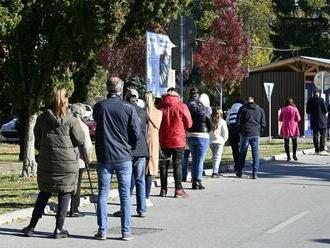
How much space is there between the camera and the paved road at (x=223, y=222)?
8.91 m

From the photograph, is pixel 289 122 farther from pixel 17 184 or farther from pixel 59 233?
pixel 59 233

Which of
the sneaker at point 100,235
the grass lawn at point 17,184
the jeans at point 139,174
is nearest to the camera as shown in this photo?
the sneaker at point 100,235

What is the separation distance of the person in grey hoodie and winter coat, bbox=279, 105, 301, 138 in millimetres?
12573

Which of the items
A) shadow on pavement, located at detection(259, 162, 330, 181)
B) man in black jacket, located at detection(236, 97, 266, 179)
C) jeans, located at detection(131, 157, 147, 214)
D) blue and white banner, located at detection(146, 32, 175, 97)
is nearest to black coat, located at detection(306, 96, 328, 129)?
shadow on pavement, located at detection(259, 162, 330, 181)

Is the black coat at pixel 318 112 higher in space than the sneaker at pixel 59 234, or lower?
higher

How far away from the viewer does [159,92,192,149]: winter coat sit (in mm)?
12633

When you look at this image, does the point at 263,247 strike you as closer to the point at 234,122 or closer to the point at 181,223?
the point at 181,223

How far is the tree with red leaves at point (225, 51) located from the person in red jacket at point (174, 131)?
35.2 metres

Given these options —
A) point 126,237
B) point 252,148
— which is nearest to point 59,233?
point 126,237

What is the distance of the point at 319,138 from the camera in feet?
78.5

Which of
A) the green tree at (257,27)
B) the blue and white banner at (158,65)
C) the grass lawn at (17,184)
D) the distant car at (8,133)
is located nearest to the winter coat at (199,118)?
the blue and white banner at (158,65)

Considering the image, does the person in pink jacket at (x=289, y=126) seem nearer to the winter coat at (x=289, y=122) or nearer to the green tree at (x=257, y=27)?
the winter coat at (x=289, y=122)

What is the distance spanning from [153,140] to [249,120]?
5.05m

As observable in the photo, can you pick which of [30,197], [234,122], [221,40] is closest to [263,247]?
[30,197]
